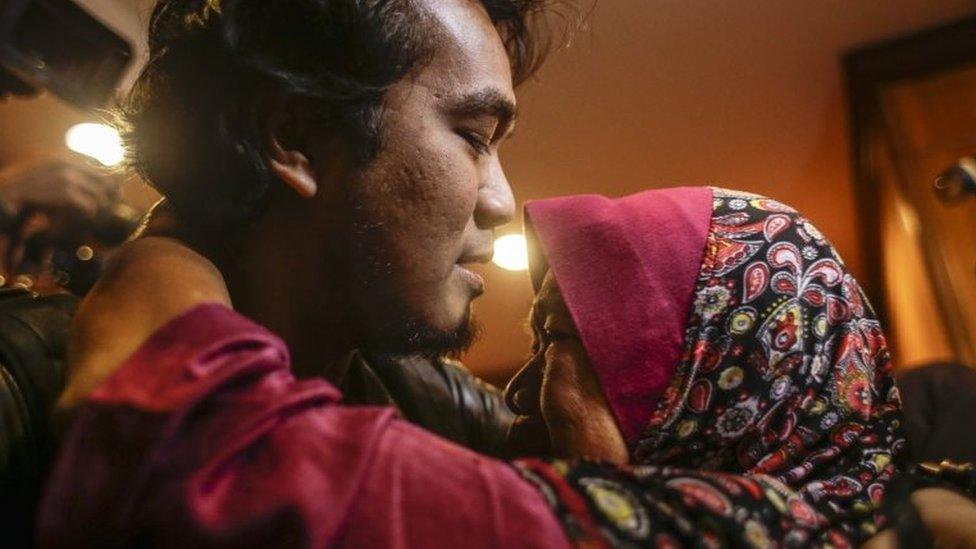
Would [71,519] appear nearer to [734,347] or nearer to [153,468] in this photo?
[153,468]

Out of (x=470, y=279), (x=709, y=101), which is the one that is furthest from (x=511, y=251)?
(x=470, y=279)

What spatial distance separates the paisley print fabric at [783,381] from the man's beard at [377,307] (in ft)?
0.82

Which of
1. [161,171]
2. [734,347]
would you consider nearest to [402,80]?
[161,171]

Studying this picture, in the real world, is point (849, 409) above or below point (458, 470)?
above

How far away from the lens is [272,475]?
530mm

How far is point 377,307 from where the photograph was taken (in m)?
0.94

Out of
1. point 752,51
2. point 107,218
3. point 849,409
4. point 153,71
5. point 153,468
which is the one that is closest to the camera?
point 153,468

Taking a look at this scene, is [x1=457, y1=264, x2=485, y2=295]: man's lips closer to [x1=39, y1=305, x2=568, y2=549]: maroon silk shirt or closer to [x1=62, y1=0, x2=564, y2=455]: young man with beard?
[x1=62, y1=0, x2=564, y2=455]: young man with beard

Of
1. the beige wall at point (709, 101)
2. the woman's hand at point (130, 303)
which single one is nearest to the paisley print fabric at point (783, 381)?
the woman's hand at point (130, 303)

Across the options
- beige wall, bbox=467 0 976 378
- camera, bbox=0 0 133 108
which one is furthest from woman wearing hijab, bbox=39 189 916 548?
beige wall, bbox=467 0 976 378

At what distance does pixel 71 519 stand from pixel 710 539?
0.41m

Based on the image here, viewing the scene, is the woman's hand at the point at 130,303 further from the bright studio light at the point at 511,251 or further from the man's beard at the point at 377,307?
the bright studio light at the point at 511,251

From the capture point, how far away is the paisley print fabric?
830 millimetres

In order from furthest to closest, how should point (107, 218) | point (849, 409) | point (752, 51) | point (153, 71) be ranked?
1. point (752, 51)
2. point (153, 71)
3. point (107, 218)
4. point (849, 409)
